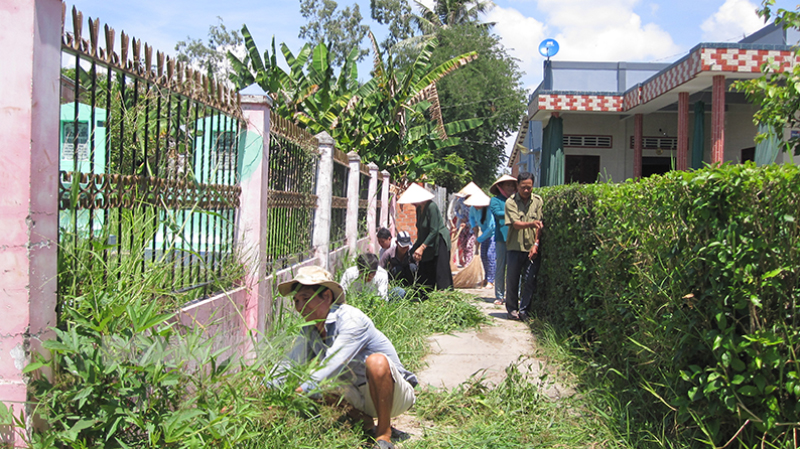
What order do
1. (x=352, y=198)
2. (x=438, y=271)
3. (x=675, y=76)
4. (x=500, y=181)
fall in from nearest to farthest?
(x=438, y=271)
(x=500, y=181)
(x=352, y=198)
(x=675, y=76)

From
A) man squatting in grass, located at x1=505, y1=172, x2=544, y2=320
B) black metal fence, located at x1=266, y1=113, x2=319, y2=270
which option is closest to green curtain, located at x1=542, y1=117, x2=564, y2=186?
man squatting in grass, located at x1=505, y1=172, x2=544, y2=320

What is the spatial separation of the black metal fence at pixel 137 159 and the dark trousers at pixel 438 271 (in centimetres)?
430

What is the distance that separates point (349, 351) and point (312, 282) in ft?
1.50

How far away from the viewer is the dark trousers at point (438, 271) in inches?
329

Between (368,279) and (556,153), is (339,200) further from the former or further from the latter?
(556,153)

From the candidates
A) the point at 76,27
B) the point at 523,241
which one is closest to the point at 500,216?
the point at 523,241

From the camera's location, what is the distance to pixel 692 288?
3.21 meters

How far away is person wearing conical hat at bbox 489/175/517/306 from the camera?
8898 mm

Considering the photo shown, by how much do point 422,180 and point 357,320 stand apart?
13.6 meters

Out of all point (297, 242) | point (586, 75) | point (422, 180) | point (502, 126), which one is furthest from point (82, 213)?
point (502, 126)

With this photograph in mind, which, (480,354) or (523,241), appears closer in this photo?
(480,354)

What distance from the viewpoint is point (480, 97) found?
34469 millimetres

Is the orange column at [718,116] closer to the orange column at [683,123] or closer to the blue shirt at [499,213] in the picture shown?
the orange column at [683,123]

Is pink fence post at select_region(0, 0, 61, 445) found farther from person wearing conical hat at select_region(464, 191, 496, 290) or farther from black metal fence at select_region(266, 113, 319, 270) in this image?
person wearing conical hat at select_region(464, 191, 496, 290)
